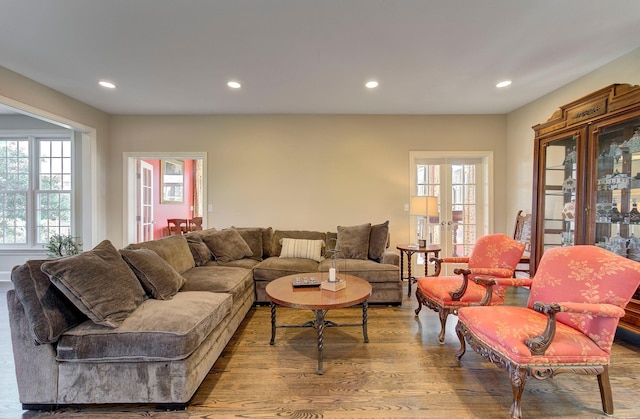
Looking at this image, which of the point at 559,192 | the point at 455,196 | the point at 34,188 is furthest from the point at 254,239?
the point at 34,188

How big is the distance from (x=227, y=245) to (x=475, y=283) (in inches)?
112

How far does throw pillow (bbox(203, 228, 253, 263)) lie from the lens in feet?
11.0

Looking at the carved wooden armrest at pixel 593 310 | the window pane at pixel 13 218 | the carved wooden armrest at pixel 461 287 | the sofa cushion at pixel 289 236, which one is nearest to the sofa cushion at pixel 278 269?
the sofa cushion at pixel 289 236

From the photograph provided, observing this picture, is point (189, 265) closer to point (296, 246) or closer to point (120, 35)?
point (296, 246)

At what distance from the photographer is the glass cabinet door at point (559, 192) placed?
105 inches

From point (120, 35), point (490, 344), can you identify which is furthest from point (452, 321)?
point (120, 35)

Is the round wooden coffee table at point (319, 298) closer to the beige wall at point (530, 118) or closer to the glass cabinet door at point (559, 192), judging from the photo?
the glass cabinet door at point (559, 192)

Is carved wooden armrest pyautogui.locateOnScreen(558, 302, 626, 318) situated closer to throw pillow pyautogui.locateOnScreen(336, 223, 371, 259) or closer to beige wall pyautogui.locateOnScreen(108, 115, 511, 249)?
throw pillow pyautogui.locateOnScreen(336, 223, 371, 259)

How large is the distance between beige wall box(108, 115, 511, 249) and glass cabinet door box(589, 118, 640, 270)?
1.82m

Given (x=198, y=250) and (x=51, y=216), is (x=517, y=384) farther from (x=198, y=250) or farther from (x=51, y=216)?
(x=51, y=216)

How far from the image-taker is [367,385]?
1.78m

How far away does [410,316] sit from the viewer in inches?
114

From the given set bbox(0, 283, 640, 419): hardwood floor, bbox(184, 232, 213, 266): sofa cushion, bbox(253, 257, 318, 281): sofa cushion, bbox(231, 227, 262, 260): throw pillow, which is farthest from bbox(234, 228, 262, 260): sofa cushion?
bbox(0, 283, 640, 419): hardwood floor

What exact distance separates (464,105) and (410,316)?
10.0ft
